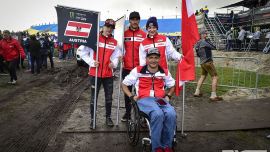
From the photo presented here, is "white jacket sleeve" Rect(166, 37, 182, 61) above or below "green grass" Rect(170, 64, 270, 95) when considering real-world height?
above

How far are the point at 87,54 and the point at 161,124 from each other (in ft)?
8.90

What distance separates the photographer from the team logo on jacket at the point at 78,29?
6312 millimetres

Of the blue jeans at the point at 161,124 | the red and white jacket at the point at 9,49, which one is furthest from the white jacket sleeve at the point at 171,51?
the red and white jacket at the point at 9,49

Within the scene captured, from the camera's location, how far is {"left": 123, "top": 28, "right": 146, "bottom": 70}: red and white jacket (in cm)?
668

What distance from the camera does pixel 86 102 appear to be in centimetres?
938

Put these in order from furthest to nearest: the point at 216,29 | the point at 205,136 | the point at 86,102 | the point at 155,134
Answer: the point at 216,29
the point at 86,102
the point at 205,136
the point at 155,134

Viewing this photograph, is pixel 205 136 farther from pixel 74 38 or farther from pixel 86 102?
pixel 86 102

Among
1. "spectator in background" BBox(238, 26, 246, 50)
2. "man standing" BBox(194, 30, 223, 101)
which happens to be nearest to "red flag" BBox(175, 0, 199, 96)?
"man standing" BBox(194, 30, 223, 101)

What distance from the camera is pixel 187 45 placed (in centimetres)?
636

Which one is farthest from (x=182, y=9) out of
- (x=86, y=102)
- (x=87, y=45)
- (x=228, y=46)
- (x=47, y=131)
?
(x=228, y=46)

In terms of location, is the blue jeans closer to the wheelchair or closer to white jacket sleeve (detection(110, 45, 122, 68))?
the wheelchair

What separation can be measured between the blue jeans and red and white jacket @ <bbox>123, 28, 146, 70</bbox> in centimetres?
184

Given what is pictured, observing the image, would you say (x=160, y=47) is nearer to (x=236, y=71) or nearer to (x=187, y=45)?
(x=187, y=45)

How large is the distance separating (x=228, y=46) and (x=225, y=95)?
15682mm
